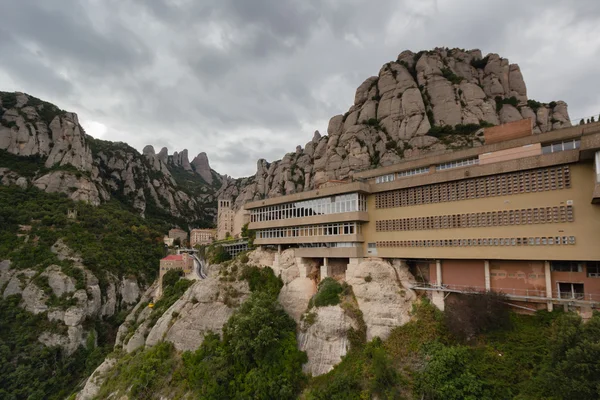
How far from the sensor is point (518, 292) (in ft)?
79.9

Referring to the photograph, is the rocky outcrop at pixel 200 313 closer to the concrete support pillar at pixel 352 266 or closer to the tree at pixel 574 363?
the concrete support pillar at pixel 352 266

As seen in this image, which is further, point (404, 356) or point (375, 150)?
point (375, 150)

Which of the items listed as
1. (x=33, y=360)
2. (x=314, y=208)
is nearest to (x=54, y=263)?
(x=33, y=360)

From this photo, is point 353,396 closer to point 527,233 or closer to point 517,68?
point 527,233

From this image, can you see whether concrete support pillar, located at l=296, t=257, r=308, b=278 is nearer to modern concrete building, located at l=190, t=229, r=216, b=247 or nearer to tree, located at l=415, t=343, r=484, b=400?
tree, located at l=415, t=343, r=484, b=400

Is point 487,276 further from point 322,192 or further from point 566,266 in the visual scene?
point 322,192

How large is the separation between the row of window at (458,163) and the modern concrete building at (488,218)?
92 millimetres

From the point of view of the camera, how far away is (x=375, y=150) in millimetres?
72500

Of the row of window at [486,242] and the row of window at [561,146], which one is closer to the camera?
the row of window at [486,242]

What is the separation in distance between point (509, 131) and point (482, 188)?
5884mm

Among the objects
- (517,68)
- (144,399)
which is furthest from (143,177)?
(517,68)

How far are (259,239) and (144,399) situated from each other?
22046 millimetres

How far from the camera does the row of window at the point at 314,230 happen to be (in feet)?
108

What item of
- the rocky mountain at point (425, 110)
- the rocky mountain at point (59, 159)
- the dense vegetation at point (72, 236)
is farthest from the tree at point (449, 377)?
the rocky mountain at point (59, 159)
